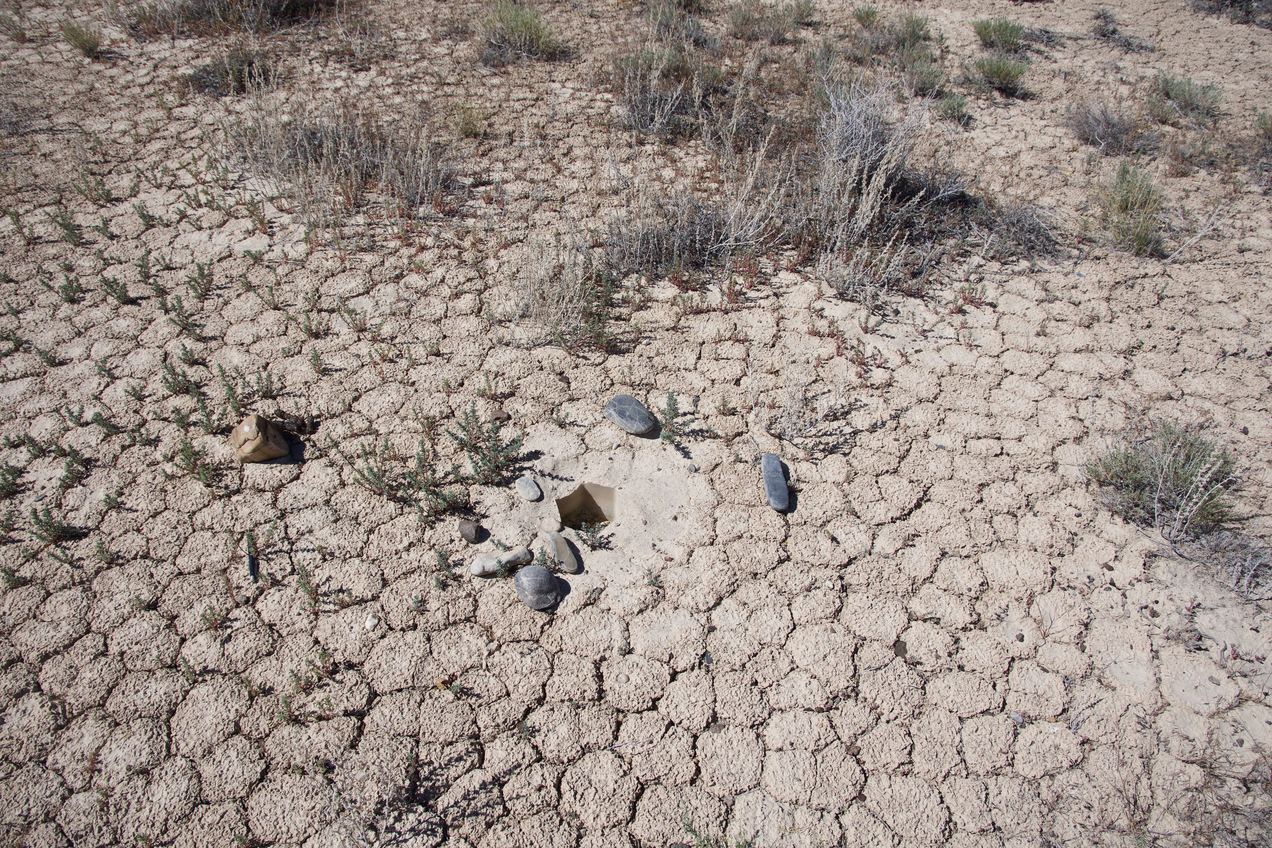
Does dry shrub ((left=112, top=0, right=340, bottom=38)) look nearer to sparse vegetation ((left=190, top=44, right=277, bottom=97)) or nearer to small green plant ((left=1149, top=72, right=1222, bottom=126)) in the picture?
sparse vegetation ((left=190, top=44, right=277, bottom=97))

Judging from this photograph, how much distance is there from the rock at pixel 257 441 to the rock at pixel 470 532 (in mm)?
944

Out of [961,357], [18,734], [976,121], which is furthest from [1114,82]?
[18,734]

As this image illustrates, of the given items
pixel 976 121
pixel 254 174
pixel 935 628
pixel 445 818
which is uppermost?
pixel 976 121

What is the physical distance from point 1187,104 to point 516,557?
6030 millimetres

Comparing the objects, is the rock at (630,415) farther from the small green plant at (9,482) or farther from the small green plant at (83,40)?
the small green plant at (83,40)

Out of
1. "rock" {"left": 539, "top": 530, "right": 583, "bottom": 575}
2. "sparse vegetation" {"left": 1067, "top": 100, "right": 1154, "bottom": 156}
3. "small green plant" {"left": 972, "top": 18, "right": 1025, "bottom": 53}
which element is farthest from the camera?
"small green plant" {"left": 972, "top": 18, "right": 1025, "bottom": 53}

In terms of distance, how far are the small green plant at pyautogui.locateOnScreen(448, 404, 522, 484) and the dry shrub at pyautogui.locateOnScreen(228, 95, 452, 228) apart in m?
1.84

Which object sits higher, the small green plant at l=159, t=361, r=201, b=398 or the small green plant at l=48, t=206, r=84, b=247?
the small green plant at l=48, t=206, r=84, b=247

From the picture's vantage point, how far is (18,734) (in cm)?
262

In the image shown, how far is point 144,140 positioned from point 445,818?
5.08 m

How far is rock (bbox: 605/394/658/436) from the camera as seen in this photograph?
357 centimetres

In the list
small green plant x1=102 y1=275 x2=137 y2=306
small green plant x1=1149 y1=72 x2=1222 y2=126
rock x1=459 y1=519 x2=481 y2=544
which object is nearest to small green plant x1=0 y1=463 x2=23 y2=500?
small green plant x1=102 y1=275 x2=137 y2=306

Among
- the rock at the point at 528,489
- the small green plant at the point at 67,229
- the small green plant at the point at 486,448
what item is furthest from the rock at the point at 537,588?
the small green plant at the point at 67,229

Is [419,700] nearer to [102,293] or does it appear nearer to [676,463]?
[676,463]
